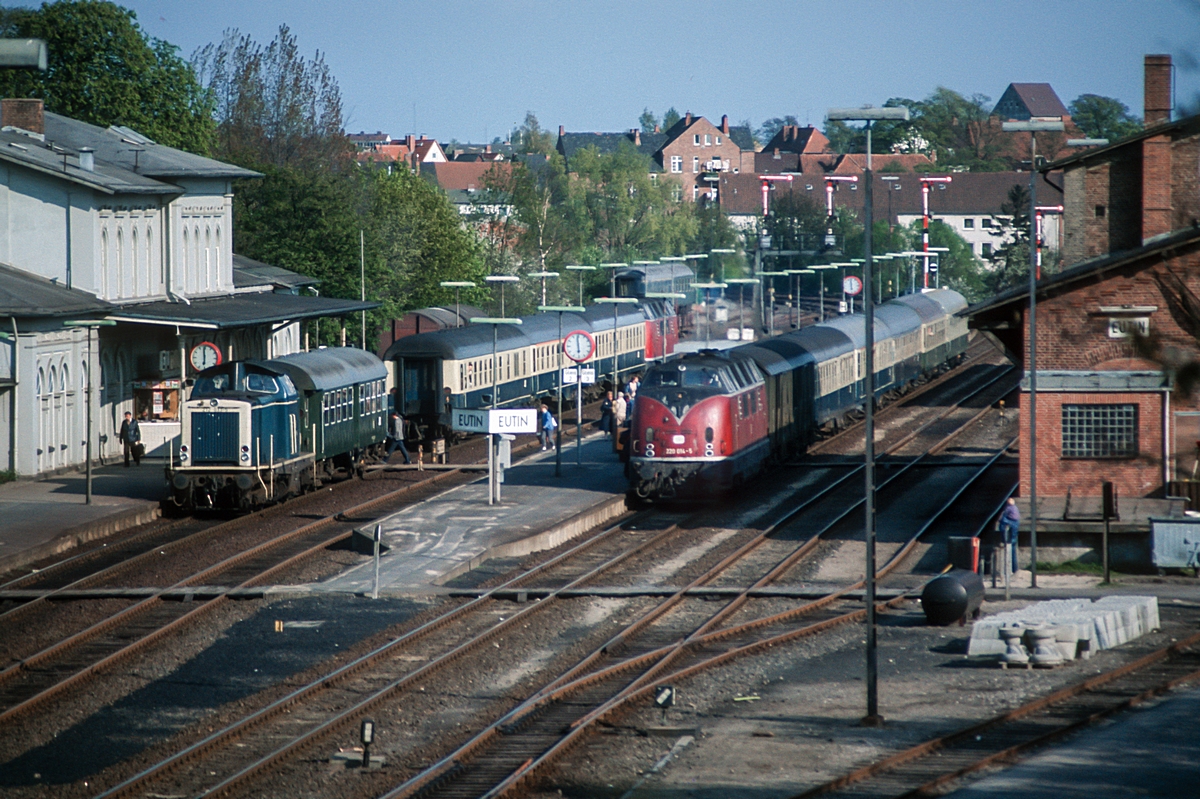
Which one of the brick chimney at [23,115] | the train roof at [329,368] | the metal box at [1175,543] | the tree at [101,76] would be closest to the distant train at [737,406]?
the train roof at [329,368]

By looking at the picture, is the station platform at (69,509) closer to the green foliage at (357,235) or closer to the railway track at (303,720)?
the railway track at (303,720)

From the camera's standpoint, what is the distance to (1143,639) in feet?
72.2

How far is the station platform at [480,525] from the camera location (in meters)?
25.2

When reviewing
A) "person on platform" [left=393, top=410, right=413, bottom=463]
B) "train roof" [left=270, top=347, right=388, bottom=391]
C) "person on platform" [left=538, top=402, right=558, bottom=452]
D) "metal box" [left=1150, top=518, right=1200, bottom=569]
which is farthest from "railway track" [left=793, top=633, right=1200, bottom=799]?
"person on platform" [left=393, top=410, right=413, bottom=463]

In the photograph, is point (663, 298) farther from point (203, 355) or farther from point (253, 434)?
point (253, 434)

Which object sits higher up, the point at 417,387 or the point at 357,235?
the point at 357,235

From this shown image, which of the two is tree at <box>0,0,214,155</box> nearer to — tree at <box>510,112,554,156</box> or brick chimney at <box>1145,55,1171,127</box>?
brick chimney at <box>1145,55,1171,127</box>

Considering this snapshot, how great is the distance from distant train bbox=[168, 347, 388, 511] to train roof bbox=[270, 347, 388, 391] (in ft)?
0.13

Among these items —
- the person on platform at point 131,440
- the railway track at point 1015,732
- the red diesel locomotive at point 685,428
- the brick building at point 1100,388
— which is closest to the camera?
the railway track at point 1015,732

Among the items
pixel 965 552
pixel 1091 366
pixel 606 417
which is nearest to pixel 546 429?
pixel 606 417

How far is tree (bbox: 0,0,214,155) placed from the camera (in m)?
65.6

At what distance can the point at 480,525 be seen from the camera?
29.2m

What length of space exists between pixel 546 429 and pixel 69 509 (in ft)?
47.9

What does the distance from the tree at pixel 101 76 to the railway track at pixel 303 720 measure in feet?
161
